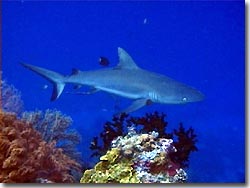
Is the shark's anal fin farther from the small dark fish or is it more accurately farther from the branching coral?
the small dark fish

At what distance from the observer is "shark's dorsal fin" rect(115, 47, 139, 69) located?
2980 mm

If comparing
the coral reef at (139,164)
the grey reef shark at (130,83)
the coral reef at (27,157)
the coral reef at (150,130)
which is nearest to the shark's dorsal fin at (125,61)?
the grey reef shark at (130,83)

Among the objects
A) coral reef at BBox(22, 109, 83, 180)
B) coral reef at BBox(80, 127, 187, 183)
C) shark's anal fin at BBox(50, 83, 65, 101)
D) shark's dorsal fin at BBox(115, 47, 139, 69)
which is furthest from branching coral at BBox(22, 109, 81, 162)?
shark's dorsal fin at BBox(115, 47, 139, 69)

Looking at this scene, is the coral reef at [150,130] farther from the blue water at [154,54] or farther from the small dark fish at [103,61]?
the small dark fish at [103,61]

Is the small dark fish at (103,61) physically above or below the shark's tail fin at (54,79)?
above

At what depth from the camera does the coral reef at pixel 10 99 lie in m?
2.89

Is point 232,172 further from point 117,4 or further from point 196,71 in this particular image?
point 117,4

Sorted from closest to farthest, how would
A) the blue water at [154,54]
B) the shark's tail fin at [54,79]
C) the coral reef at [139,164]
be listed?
the coral reef at [139,164]
the blue water at [154,54]
the shark's tail fin at [54,79]

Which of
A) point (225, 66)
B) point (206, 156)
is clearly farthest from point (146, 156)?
point (225, 66)

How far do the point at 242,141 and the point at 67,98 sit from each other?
1.33m

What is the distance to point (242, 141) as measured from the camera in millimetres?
2816

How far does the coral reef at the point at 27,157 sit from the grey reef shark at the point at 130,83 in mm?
350

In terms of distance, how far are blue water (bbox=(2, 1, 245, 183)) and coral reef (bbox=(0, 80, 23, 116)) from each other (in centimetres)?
5

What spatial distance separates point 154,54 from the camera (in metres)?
3.03
